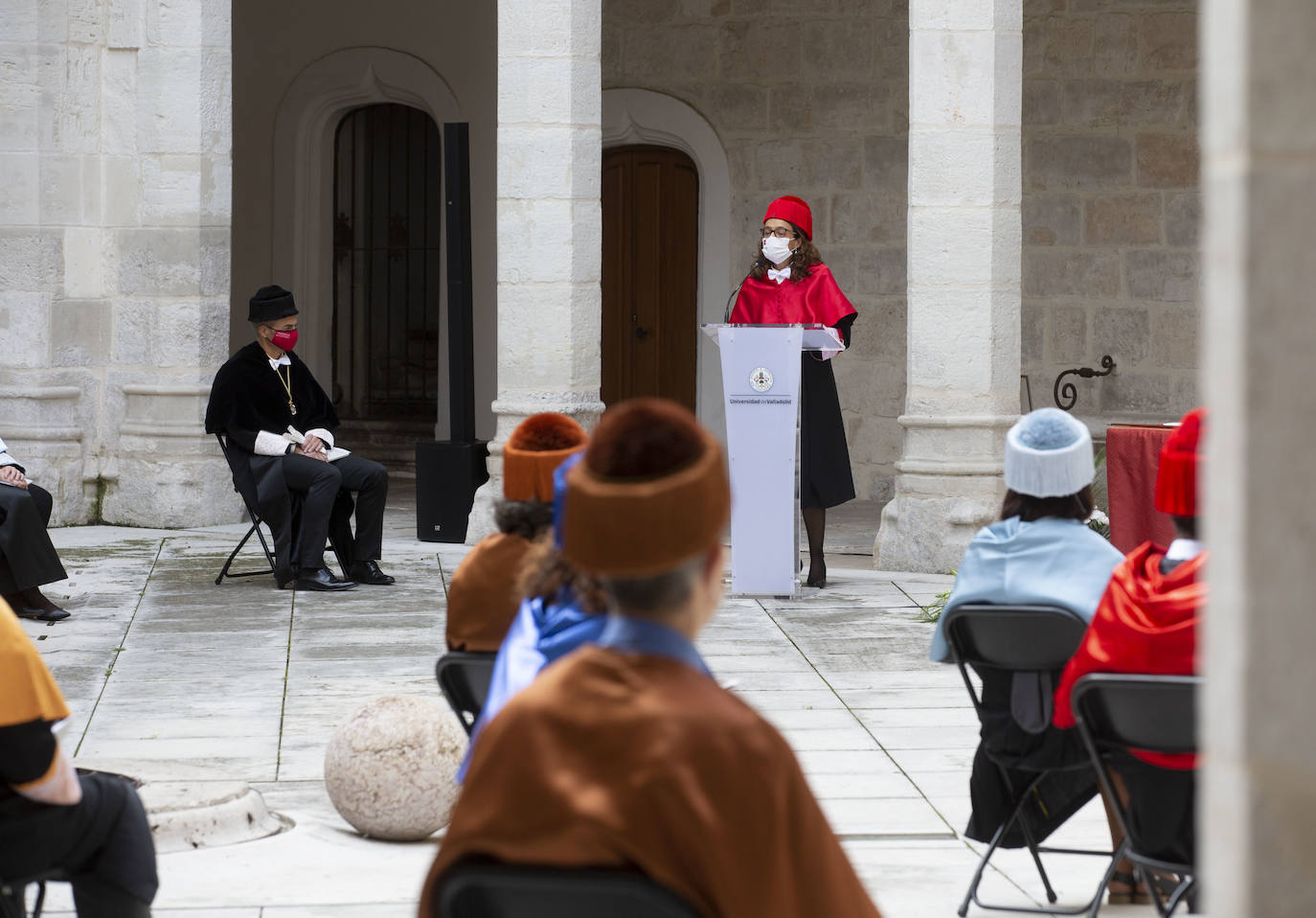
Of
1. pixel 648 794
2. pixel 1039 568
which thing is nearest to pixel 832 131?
pixel 1039 568

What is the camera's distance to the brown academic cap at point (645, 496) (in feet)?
6.24

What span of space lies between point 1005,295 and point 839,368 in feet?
12.4

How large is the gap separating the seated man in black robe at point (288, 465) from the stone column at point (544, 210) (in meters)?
0.96

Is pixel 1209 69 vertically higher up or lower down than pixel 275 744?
higher up

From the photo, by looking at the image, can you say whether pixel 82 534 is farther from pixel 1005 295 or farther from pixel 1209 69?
pixel 1209 69

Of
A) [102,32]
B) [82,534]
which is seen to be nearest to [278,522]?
[82,534]

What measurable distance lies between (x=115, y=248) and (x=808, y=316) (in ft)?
14.3

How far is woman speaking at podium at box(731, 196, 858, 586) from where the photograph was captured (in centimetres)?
824

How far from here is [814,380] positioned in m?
8.38

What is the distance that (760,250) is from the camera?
8.33m

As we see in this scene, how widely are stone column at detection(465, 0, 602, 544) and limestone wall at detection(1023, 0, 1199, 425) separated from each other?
12.9 ft

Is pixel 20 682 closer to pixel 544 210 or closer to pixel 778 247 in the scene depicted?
pixel 778 247

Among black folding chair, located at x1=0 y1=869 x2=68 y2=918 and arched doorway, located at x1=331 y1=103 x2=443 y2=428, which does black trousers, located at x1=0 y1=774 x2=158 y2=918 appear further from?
arched doorway, located at x1=331 y1=103 x2=443 y2=428

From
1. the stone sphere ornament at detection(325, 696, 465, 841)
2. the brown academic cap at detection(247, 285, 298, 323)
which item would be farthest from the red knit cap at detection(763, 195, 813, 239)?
the stone sphere ornament at detection(325, 696, 465, 841)
